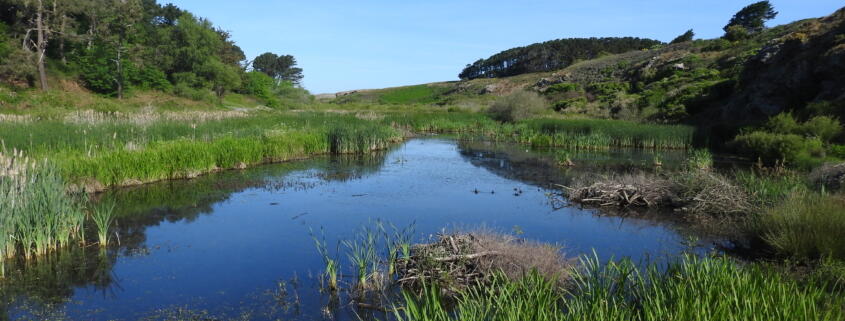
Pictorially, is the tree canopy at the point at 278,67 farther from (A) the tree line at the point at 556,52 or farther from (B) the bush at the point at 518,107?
(B) the bush at the point at 518,107

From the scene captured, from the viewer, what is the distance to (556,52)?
319 ft

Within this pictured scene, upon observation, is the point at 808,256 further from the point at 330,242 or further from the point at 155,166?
the point at 155,166

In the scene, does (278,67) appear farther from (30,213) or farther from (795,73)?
(30,213)

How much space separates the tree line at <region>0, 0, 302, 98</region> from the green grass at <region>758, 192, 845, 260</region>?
41.3 meters

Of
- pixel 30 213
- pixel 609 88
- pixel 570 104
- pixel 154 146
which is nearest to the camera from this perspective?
pixel 30 213

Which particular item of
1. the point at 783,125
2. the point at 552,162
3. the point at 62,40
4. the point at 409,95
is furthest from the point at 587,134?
the point at 409,95

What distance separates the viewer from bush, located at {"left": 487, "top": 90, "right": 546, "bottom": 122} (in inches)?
1516

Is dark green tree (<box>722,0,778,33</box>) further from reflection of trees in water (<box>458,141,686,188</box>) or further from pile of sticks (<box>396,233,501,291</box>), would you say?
pile of sticks (<box>396,233,501,291</box>)

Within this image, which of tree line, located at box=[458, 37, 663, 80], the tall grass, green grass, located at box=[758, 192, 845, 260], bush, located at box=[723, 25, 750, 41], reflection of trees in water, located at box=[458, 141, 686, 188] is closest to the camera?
green grass, located at box=[758, 192, 845, 260]

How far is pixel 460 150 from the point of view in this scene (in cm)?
2433

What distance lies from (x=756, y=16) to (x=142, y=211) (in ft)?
238

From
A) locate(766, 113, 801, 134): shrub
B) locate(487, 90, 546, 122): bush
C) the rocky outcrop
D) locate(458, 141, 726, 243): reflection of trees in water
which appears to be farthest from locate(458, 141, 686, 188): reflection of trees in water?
locate(487, 90, 546, 122): bush

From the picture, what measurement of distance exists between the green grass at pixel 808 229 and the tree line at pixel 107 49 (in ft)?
136

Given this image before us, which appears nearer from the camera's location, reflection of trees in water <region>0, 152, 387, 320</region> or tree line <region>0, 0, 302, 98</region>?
reflection of trees in water <region>0, 152, 387, 320</region>
